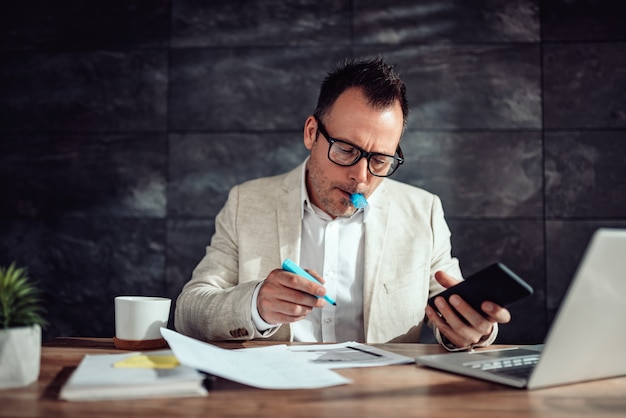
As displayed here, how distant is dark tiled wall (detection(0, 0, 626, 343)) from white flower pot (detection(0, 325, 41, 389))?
5.88ft

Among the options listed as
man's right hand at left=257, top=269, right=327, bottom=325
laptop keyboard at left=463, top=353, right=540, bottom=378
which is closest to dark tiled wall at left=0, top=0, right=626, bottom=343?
man's right hand at left=257, top=269, right=327, bottom=325

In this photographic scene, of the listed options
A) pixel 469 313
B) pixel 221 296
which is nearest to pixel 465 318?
pixel 469 313

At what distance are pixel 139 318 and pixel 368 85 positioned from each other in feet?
3.10

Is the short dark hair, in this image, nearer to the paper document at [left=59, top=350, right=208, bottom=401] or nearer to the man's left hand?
the man's left hand

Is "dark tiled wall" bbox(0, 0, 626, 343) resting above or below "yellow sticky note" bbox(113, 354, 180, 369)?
above

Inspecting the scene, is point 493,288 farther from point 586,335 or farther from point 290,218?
point 290,218

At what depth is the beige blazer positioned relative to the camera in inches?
68.7

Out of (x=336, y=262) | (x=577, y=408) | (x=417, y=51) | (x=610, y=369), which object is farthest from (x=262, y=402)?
(x=417, y=51)

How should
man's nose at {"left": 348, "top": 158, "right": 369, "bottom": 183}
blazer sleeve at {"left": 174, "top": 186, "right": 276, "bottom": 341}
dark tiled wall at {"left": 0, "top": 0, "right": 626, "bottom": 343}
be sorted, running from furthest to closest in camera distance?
dark tiled wall at {"left": 0, "top": 0, "right": 626, "bottom": 343}
man's nose at {"left": 348, "top": 158, "right": 369, "bottom": 183}
blazer sleeve at {"left": 174, "top": 186, "right": 276, "bottom": 341}

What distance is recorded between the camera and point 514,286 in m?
1.09

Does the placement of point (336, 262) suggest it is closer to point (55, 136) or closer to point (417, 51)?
point (417, 51)

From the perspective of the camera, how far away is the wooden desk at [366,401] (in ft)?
2.63

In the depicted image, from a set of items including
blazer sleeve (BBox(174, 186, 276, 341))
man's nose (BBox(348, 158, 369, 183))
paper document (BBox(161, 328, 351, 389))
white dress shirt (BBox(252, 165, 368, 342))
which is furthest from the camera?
white dress shirt (BBox(252, 165, 368, 342))

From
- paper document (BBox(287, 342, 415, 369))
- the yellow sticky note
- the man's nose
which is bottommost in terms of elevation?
paper document (BBox(287, 342, 415, 369))
